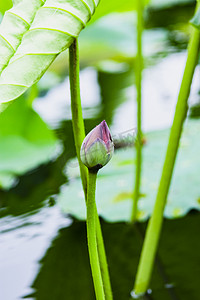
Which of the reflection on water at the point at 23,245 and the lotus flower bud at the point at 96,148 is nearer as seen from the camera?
the lotus flower bud at the point at 96,148

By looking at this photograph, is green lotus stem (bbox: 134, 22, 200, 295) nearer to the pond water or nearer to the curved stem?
the pond water

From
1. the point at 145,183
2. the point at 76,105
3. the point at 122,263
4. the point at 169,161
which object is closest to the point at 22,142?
the point at 145,183

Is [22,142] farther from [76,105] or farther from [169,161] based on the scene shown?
[76,105]

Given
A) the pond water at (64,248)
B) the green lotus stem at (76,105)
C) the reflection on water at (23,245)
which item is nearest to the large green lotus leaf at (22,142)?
the pond water at (64,248)

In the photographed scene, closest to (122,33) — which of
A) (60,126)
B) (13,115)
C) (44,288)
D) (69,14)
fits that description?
(60,126)

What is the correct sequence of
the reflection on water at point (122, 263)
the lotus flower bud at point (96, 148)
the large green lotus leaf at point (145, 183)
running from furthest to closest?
the large green lotus leaf at point (145, 183) → the reflection on water at point (122, 263) → the lotus flower bud at point (96, 148)

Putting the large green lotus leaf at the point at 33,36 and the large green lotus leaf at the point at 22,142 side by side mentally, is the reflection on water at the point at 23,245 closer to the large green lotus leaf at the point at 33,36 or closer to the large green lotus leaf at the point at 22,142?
the large green lotus leaf at the point at 22,142

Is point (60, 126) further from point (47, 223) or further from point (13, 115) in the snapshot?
point (47, 223)
